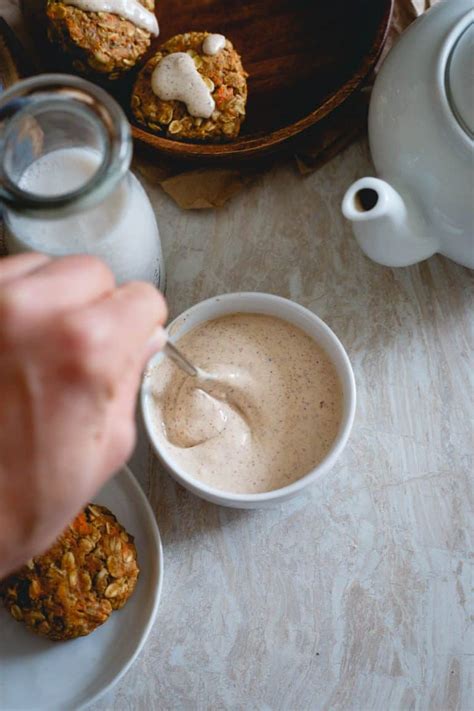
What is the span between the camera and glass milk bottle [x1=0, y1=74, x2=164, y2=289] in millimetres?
587

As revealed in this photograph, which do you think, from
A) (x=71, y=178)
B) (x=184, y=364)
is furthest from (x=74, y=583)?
(x=71, y=178)

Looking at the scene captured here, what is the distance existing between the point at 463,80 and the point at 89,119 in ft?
1.06

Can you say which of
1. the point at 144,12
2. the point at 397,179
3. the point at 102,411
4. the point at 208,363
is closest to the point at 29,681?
the point at 208,363

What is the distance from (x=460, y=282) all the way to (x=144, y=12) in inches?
18.4

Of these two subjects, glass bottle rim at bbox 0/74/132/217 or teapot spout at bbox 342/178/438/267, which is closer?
glass bottle rim at bbox 0/74/132/217

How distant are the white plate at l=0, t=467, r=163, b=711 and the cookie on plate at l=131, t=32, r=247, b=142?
40 cm

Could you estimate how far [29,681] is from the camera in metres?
0.83

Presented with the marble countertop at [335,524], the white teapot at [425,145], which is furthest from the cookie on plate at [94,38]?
the white teapot at [425,145]

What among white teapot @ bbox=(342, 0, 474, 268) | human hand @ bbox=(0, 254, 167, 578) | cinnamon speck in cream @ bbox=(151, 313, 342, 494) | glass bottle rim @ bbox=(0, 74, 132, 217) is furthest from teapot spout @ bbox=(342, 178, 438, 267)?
human hand @ bbox=(0, 254, 167, 578)

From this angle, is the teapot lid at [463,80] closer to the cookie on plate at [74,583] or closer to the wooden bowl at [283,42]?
the wooden bowl at [283,42]

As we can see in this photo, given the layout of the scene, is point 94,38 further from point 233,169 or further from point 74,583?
point 74,583

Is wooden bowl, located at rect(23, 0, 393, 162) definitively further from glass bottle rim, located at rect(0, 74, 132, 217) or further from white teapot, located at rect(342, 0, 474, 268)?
glass bottle rim, located at rect(0, 74, 132, 217)

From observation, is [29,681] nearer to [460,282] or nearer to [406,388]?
[406,388]

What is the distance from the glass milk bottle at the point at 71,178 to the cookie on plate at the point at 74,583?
25 centimetres
